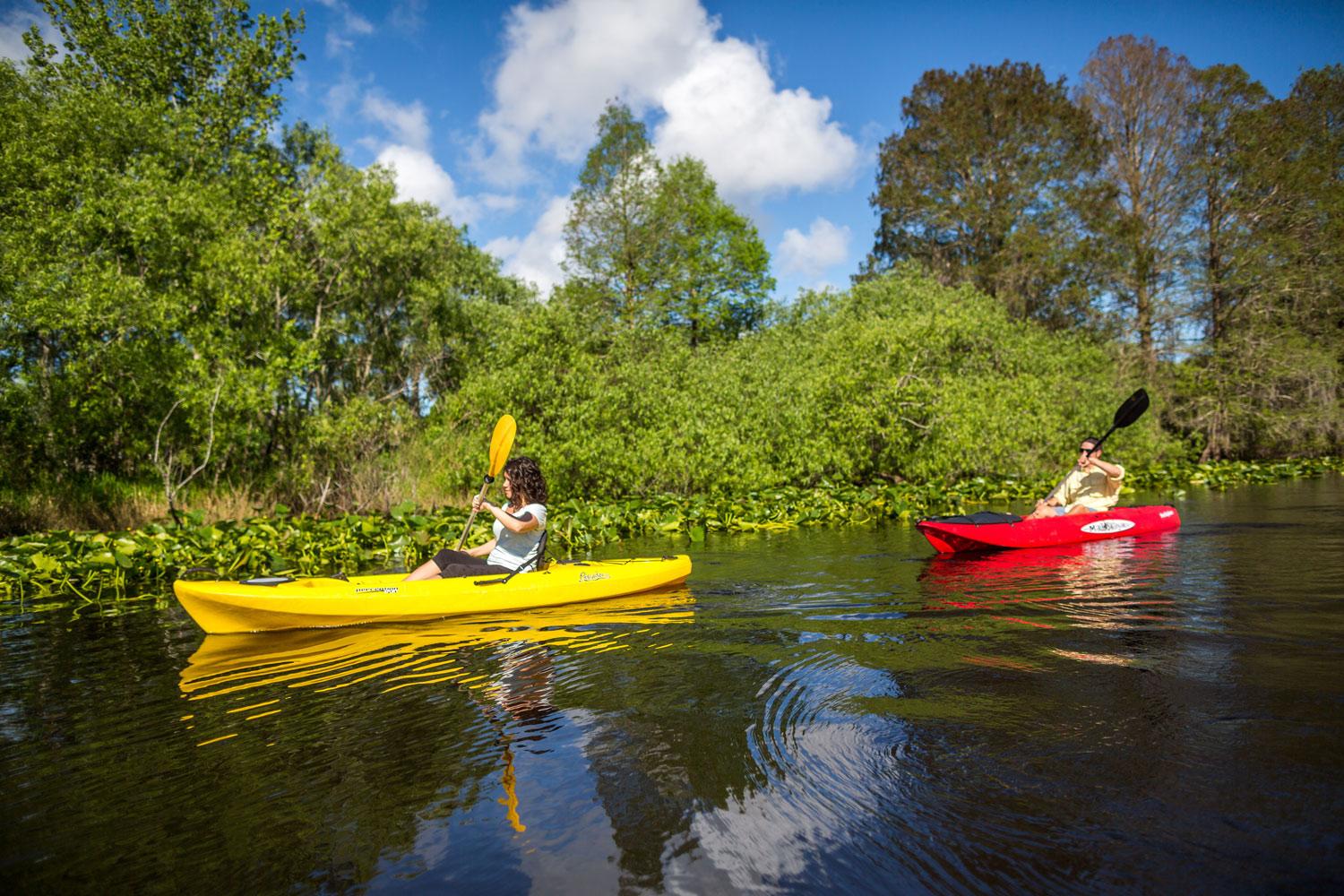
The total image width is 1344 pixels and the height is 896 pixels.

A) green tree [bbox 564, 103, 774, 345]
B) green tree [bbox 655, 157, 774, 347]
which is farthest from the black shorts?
green tree [bbox 655, 157, 774, 347]

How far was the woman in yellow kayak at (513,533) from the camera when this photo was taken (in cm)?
617

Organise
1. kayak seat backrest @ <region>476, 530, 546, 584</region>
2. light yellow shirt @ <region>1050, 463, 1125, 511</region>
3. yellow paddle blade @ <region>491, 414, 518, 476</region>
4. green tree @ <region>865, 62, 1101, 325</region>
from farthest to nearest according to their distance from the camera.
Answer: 1. green tree @ <region>865, 62, 1101, 325</region>
2. light yellow shirt @ <region>1050, 463, 1125, 511</region>
3. yellow paddle blade @ <region>491, 414, 518, 476</region>
4. kayak seat backrest @ <region>476, 530, 546, 584</region>

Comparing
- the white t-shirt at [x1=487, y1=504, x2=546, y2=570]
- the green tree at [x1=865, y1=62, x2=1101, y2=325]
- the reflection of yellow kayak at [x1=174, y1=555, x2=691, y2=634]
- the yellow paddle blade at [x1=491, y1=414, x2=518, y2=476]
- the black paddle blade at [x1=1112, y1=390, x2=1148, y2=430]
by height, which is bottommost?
the reflection of yellow kayak at [x1=174, y1=555, x2=691, y2=634]

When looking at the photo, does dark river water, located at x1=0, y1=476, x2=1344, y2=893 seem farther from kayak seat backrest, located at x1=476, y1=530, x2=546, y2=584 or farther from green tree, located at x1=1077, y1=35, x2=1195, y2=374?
green tree, located at x1=1077, y1=35, x2=1195, y2=374

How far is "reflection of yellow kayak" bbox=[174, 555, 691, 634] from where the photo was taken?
5.49 m

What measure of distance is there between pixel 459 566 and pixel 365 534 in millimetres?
3815

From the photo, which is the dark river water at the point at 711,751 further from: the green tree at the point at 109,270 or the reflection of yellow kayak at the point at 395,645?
the green tree at the point at 109,270

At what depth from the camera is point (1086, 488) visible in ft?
30.2

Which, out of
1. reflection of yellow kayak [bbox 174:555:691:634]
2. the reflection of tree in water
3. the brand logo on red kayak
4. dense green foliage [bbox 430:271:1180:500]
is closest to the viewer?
the reflection of tree in water

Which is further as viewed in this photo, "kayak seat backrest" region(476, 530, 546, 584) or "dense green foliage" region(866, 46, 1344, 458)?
"dense green foliage" region(866, 46, 1344, 458)

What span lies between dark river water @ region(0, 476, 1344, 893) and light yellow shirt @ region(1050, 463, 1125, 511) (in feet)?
10.4

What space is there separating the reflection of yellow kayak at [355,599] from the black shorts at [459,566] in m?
0.20

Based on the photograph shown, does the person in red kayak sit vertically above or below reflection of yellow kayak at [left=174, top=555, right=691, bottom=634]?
above

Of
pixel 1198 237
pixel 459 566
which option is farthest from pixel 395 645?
pixel 1198 237
